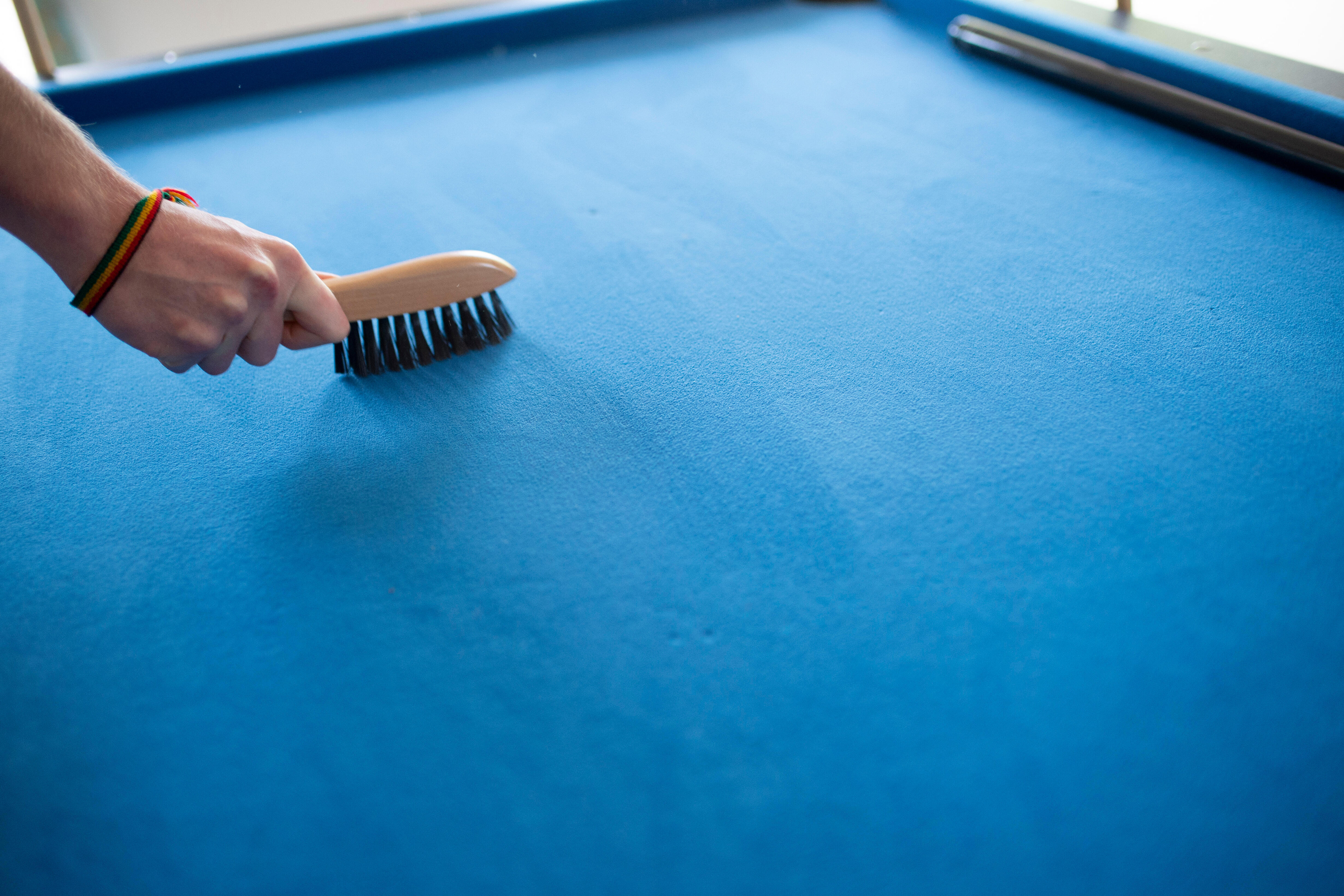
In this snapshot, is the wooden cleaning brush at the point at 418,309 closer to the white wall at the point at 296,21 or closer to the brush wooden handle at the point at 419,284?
the brush wooden handle at the point at 419,284

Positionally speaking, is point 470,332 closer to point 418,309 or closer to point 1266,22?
point 418,309

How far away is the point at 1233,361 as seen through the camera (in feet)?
3.99

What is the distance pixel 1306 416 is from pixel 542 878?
1.00 m

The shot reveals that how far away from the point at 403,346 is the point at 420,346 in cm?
2

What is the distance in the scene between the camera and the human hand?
3.42ft

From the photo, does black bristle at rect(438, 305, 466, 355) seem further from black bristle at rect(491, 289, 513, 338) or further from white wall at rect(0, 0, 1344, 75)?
white wall at rect(0, 0, 1344, 75)

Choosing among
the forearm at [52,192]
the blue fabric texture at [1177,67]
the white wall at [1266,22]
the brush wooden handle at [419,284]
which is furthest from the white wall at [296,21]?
the brush wooden handle at [419,284]

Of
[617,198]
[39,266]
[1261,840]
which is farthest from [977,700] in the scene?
[39,266]

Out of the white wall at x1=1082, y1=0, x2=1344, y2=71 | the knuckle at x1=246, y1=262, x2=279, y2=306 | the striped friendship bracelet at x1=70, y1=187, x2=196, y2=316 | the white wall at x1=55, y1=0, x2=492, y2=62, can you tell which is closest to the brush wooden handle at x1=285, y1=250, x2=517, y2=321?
the knuckle at x1=246, y1=262, x2=279, y2=306

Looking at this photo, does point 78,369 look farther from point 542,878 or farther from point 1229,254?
point 1229,254

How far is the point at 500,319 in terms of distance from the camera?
4.45ft

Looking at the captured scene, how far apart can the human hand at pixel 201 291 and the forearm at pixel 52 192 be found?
0.14 ft

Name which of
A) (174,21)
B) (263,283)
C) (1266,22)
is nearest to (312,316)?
(263,283)

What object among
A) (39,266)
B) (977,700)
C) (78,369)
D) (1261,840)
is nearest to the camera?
(1261,840)
